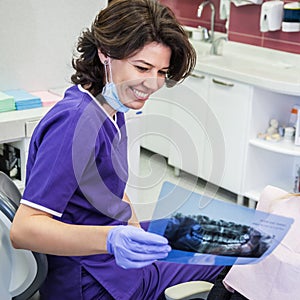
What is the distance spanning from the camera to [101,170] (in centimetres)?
136

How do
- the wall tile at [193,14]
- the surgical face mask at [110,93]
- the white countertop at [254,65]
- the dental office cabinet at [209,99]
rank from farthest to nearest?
the wall tile at [193,14] < the white countertop at [254,65] < the dental office cabinet at [209,99] < the surgical face mask at [110,93]

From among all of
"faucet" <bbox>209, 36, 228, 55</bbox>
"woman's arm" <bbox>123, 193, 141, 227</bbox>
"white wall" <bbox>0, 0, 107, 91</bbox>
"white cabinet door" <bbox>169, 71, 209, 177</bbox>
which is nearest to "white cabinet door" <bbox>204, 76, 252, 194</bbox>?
"faucet" <bbox>209, 36, 228, 55</bbox>

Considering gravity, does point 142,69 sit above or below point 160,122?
above

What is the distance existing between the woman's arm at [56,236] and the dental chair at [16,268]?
88 mm

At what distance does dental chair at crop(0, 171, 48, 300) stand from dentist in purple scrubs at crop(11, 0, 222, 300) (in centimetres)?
6

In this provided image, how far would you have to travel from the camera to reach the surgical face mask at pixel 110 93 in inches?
56.1

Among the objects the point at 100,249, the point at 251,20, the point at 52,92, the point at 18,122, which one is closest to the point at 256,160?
the point at 251,20

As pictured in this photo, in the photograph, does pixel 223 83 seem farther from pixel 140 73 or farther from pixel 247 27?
pixel 140 73

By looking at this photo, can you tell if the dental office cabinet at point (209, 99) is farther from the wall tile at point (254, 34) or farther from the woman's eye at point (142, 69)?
the woman's eye at point (142, 69)

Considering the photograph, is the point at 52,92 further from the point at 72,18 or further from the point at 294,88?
the point at 294,88

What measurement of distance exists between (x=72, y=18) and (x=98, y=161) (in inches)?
57.6

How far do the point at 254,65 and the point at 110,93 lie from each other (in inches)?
86.0

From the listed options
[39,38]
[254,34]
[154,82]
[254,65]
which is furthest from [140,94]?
[254,34]

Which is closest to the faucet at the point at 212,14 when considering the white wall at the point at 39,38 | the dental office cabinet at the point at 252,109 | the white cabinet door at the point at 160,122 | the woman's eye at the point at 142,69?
the dental office cabinet at the point at 252,109
